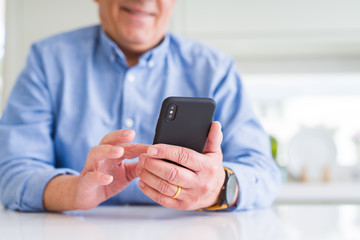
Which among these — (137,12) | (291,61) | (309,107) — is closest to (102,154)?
(137,12)

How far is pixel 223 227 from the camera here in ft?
2.46

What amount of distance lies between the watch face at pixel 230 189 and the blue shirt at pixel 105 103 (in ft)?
0.28

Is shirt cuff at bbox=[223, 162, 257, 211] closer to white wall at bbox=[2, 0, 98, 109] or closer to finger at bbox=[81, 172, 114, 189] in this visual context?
finger at bbox=[81, 172, 114, 189]

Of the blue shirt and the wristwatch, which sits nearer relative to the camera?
the wristwatch

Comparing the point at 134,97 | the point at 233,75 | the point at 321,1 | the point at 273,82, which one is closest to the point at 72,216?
the point at 134,97

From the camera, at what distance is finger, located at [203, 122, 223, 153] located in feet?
2.59

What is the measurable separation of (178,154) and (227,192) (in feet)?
0.62

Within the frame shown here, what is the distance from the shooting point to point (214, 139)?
799 mm

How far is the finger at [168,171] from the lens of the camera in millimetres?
760

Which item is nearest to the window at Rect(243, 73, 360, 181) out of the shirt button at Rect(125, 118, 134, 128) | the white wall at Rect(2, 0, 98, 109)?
the white wall at Rect(2, 0, 98, 109)

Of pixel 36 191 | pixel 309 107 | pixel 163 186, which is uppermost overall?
pixel 163 186

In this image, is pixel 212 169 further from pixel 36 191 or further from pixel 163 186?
pixel 36 191

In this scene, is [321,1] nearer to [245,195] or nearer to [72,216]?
[245,195]

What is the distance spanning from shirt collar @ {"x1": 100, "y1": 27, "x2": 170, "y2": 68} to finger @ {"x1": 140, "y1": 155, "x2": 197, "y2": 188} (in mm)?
489
